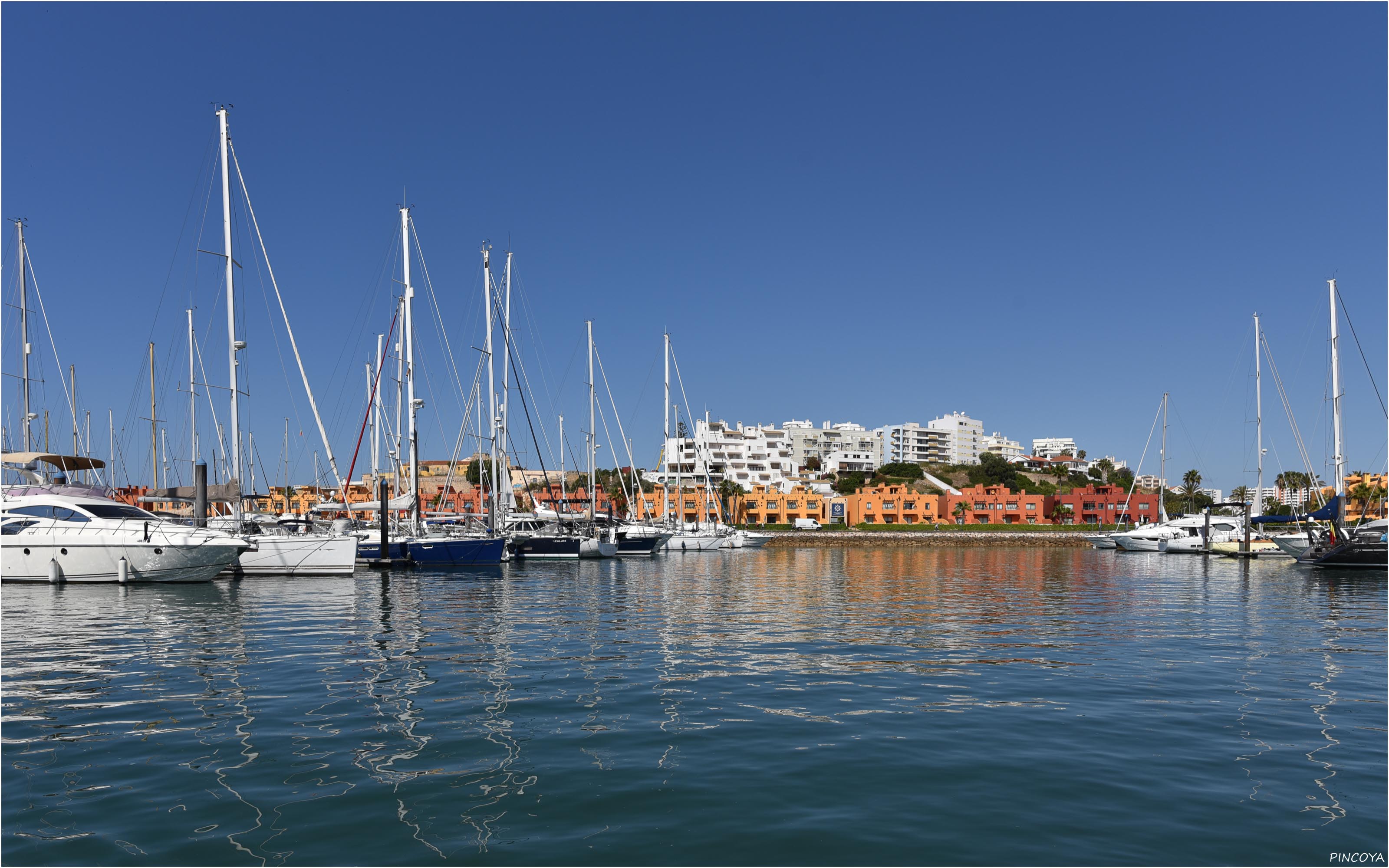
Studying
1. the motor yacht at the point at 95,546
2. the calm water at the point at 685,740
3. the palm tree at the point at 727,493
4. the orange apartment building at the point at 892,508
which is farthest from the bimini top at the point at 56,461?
the orange apartment building at the point at 892,508

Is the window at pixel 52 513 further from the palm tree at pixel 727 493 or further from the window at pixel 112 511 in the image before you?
the palm tree at pixel 727 493

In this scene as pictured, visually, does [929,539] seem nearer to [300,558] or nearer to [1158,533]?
[1158,533]

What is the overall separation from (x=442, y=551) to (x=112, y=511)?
1466 centimetres

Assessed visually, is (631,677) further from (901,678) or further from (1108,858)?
(1108,858)

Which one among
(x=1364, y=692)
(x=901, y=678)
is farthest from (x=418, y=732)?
(x=1364, y=692)

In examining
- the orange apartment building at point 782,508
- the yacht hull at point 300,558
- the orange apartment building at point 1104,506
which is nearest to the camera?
the yacht hull at point 300,558

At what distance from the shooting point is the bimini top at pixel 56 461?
3753 cm

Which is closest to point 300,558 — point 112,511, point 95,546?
point 112,511

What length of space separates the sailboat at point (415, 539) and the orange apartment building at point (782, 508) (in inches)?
3583

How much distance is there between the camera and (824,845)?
709 cm

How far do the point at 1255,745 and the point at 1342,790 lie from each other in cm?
164

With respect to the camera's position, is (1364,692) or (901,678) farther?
(901,678)

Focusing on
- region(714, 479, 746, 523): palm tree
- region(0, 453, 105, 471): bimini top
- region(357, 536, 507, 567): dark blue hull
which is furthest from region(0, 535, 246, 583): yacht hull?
region(714, 479, 746, 523): palm tree

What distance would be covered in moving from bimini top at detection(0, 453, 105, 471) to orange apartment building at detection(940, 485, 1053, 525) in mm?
114317
